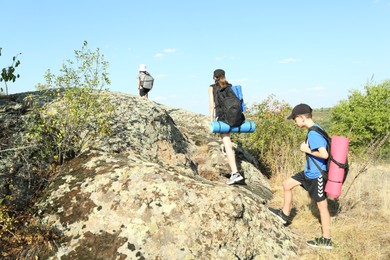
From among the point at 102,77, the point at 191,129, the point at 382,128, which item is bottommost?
the point at 382,128

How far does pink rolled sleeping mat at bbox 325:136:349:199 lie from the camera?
488cm

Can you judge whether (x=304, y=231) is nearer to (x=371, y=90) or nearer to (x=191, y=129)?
(x=191, y=129)

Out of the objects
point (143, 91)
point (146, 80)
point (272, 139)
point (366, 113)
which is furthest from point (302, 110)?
point (366, 113)

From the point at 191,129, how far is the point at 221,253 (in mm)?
6757

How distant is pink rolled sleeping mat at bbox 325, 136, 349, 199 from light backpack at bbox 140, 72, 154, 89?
26.4ft

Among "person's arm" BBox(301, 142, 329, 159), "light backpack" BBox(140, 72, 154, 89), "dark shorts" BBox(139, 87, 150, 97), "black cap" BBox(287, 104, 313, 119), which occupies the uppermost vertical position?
"light backpack" BBox(140, 72, 154, 89)

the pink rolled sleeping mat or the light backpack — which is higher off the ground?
the light backpack

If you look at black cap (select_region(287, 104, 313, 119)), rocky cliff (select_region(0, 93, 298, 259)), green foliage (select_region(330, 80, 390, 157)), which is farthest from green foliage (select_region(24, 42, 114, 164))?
green foliage (select_region(330, 80, 390, 157))

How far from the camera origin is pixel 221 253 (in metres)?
3.98

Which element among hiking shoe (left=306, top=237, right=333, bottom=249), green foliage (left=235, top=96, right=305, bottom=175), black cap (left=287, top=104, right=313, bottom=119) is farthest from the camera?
green foliage (left=235, top=96, right=305, bottom=175)

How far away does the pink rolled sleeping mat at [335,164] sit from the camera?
4.88 meters

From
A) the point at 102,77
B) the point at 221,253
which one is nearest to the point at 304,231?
the point at 221,253

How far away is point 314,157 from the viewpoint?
5148 mm

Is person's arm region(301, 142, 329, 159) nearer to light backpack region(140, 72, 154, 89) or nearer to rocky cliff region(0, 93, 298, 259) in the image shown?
rocky cliff region(0, 93, 298, 259)
